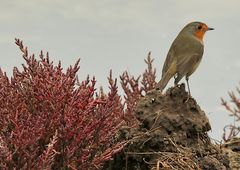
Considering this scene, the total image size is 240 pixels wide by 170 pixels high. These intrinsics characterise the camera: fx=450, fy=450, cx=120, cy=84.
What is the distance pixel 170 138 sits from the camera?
15.7 ft

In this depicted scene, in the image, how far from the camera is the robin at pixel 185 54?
695 centimetres

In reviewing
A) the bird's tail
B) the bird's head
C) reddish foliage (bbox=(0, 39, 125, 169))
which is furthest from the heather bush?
the bird's head

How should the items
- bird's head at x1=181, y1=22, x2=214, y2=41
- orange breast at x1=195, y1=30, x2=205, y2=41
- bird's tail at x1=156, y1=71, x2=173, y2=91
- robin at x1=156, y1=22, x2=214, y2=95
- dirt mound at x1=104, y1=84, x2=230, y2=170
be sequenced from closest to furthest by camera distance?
dirt mound at x1=104, y1=84, x2=230, y2=170, bird's tail at x1=156, y1=71, x2=173, y2=91, robin at x1=156, y1=22, x2=214, y2=95, bird's head at x1=181, y1=22, x2=214, y2=41, orange breast at x1=195, y1=30, x2=205, y2=41

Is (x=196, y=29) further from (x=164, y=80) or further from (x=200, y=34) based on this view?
(x=164, y=80)

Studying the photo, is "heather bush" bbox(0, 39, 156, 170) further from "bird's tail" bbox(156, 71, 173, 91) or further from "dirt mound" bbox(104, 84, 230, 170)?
"bird's tail" bbox(156, 71, 173, 91)

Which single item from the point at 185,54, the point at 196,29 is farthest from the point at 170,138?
the point at 196,29

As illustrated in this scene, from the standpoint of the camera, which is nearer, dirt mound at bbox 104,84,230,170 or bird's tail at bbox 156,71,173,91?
dirt mound at bbox 104,84,230,170

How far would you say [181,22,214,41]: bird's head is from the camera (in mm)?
8505

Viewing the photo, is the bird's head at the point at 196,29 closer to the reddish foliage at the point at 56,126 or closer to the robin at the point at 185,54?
the robin at the point at 185,54

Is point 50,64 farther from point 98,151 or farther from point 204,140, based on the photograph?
point 204,140

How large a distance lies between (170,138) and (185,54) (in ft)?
9.77

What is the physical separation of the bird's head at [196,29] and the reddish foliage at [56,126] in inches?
164

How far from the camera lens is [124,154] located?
491cm

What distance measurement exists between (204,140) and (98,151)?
124cm
